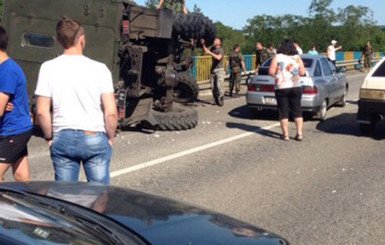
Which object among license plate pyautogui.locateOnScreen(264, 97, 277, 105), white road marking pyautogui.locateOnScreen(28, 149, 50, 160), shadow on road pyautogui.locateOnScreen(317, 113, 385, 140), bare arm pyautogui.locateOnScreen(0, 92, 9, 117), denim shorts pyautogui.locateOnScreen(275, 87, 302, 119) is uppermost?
bare arm pyautogui.locateOnScreen(0, 92, 9, 117)

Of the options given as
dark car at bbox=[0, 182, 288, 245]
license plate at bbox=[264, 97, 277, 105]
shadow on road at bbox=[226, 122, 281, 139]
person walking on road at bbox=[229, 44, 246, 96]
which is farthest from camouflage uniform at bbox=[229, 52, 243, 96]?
dark car at bbox=[0, 182, 288, 245]

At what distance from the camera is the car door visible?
1384cm

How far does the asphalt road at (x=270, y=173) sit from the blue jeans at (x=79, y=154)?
1908mm

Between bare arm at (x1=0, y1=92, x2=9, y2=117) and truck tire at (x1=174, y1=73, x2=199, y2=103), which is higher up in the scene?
bare arm at (x1=0, y1=92, x2=9, y2=117)

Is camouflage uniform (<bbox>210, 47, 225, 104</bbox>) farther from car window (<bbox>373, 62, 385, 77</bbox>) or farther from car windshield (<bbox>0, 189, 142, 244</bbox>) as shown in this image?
car windshield (<bbox>0, 189, 142, 244</bbox>)

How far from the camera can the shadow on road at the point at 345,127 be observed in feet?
37.8

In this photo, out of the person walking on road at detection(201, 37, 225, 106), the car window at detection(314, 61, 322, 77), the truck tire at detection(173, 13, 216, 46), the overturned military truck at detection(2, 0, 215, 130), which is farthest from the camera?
the person walking on road at detection(201, 37, 225, 106)

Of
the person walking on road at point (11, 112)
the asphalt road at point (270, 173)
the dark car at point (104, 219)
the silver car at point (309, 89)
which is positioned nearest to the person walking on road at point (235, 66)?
the silver car at point (309, 89)

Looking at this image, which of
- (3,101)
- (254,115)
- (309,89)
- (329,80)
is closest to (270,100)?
(309,89)

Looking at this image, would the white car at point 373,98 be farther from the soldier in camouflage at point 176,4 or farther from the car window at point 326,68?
the soldier in camouflage at point 176,4

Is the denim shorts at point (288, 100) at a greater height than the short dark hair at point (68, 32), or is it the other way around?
the short dark hair at point (68, 32)

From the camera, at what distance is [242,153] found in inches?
370

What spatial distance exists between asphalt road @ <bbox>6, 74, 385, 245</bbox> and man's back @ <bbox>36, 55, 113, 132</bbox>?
85.6 inches

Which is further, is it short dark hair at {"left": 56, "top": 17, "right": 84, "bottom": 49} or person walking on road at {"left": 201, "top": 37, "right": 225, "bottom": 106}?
person walking on road at {"left": 201, "top": 37, "right": 225, "bottom": 106}
